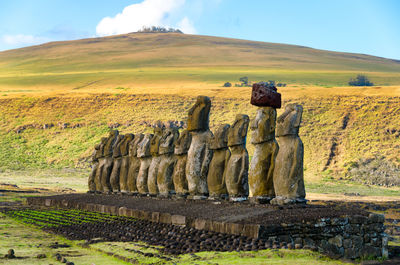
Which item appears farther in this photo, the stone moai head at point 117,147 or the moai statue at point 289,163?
the stone moai head at point 117,147

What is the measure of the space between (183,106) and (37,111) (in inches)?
580

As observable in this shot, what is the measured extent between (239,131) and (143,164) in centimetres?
637

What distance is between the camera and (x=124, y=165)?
23359mm

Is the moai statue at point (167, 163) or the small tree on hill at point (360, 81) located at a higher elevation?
the small tree on hill at point (360, 81)

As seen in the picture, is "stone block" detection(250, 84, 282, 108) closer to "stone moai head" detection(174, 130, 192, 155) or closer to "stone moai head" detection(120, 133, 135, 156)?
"stone moai head" detection(174, 130, 192, 155)

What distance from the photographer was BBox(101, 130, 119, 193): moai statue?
956 inches

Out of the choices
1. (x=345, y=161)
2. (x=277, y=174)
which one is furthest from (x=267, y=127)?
(x=345, y=161)

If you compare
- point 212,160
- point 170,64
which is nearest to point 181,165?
point 212,160

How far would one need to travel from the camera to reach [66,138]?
57.0 metres

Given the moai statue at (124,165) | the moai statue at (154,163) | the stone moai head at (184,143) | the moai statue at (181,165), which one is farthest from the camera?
the moai statue at (124,165)

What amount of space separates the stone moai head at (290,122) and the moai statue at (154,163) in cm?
698

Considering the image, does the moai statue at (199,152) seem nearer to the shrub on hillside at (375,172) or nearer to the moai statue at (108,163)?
the moai statue at (108,163)

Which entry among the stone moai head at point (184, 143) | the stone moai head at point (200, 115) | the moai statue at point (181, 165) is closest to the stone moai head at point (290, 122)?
the stone moai head at point (200, 115)

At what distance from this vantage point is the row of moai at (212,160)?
14469 mm
